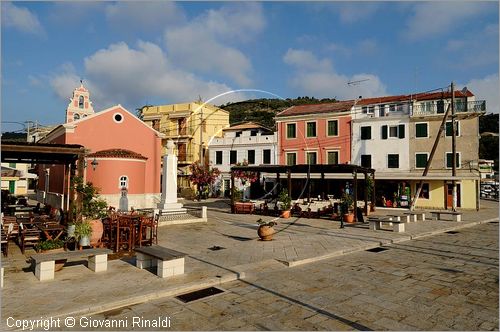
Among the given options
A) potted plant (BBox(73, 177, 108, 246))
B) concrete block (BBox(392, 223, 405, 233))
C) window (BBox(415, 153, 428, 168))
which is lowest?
concrete block (BBox(392, 223, 405, 233))

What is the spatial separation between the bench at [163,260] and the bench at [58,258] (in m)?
0.88

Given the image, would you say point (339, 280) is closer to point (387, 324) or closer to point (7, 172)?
point (387, 324)

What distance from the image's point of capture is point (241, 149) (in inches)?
1480

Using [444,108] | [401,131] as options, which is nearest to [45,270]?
[401,131]

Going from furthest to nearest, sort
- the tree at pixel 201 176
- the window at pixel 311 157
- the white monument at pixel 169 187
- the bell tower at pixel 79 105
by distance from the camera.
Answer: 1. the tree at pixel 201 176
2. the window at pixel 311 157
3. the bell tower at pixel 79 105
4. the white monument at pixel 169 187

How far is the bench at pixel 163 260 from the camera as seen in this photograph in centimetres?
816

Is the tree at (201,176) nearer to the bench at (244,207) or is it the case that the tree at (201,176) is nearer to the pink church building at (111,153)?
the pink church building at (111,153)

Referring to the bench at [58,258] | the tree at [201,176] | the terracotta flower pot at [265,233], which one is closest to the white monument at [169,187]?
the terracotta flower pot at [265,233]

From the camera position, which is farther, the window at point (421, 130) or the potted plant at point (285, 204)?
the window at point (421, 130)

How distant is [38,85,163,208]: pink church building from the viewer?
2300 cm

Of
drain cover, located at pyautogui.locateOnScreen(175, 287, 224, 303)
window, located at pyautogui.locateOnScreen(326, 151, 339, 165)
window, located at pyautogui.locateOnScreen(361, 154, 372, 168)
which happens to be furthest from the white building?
drain cover, located at pyautogui.locateOnScreen(175, 287, 224, 303)

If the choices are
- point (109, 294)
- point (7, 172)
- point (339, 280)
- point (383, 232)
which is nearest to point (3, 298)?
point (109, 294)

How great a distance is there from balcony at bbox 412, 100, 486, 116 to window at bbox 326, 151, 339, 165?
7.40 meters

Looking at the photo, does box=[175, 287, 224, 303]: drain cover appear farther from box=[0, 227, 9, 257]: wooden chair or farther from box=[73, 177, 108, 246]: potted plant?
box=[0, 227, 9, 257]: wooden chair
